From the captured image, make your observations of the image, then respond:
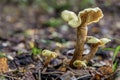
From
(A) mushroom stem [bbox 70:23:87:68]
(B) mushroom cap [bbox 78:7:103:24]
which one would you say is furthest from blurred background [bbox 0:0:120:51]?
(B) mushroom cap [bbox 78:7:103:24]

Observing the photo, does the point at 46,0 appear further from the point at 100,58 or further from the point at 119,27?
the point at 100,58

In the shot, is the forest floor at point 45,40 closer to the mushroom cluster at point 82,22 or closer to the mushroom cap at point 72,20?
the mushroom cluster at point 82,22

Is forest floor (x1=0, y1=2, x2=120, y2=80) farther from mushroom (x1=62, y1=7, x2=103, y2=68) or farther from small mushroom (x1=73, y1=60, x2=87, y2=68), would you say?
mushroom (x1=62, y1=7, x2=103, y2=68)

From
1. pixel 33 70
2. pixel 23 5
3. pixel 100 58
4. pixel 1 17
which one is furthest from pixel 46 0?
pixel 33 70

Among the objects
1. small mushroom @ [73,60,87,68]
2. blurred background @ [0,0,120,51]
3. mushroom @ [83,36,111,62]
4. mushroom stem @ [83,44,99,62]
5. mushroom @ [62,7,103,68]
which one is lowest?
small mushroom @ [73,60,87,68]

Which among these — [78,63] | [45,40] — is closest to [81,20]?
[78,63]

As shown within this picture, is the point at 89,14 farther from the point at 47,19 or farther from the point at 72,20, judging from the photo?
the point at 47,19

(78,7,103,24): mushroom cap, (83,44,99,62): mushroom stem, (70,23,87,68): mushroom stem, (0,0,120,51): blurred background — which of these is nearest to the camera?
(78,7,103,24): mushroom cap
